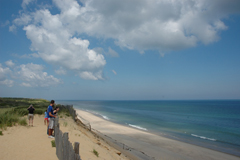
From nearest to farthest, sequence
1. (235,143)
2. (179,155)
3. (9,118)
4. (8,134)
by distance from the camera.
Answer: (8,134), (9,118), (179,155), (235,143)

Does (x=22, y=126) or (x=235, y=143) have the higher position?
(x=22, y=126)

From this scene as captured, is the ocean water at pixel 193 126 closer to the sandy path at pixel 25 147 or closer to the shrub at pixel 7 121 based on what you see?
the sandy path at pixel 25 147

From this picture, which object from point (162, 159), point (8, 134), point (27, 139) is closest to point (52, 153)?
point (27, 139)

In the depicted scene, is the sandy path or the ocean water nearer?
the sandy path

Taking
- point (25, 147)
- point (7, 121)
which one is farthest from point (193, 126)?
point (25, 147)

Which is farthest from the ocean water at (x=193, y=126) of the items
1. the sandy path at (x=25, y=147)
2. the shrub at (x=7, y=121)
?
the shrub at (x=7, y=121)

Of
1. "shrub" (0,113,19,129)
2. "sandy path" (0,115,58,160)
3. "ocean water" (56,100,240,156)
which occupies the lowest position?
"ocean water" (56,100,240,156)

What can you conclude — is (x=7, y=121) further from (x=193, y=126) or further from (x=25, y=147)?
(x=193, y=126)

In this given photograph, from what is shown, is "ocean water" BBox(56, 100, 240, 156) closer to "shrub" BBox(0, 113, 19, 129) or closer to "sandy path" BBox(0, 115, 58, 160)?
"sandy path" BBox(0, 115, 58, 160)

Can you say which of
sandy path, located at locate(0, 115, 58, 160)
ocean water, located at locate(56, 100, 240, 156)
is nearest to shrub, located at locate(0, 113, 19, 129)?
sandy path, located at locate(0, 115, 58, 160)

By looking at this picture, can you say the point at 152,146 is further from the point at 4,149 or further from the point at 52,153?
the point at 4,149

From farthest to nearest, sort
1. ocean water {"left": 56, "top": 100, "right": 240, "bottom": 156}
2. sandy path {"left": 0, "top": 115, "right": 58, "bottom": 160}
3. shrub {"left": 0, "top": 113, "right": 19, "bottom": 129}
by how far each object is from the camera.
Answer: ocean water {"left": 56, "top": 100, "right": 240, "bottom": 156} < shrub {"left": 0, "top": 113, "right": 19, "bottom": 129} < sandy path {"left": 0, "top": 115, "right": 58, "bottom": 160}

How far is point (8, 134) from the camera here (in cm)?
803

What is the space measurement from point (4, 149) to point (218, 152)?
51.1 feet
